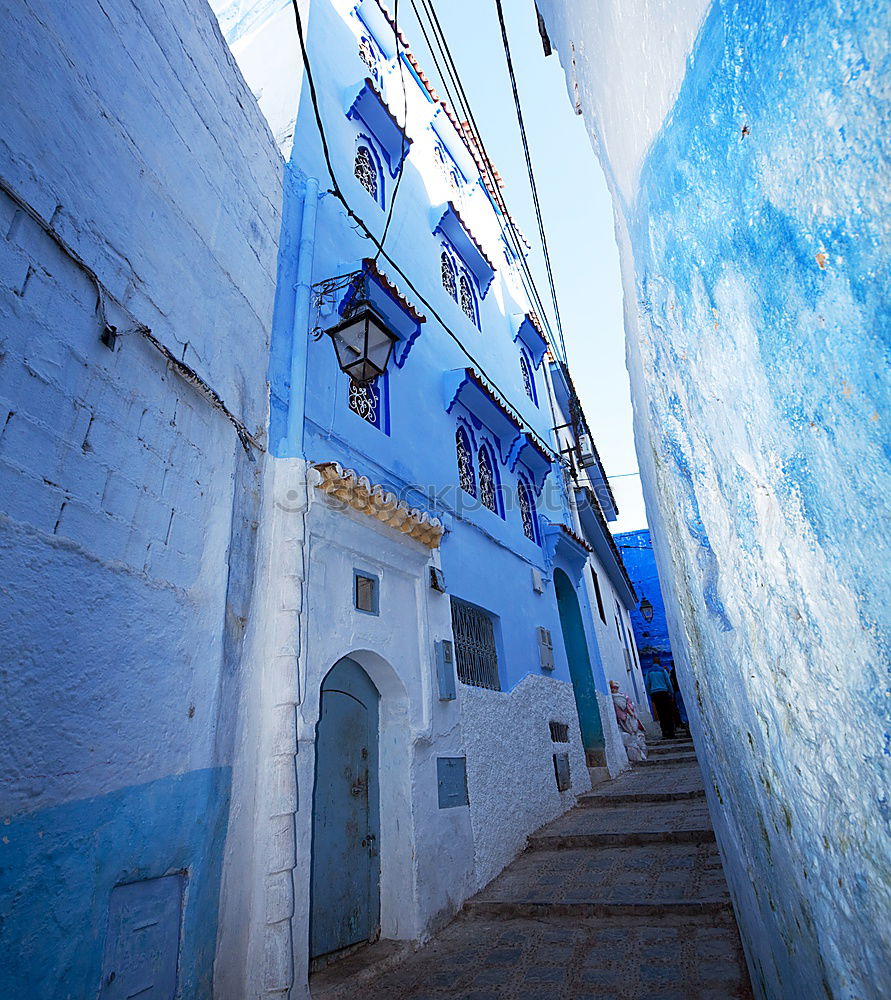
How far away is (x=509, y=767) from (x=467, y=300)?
7338 mm

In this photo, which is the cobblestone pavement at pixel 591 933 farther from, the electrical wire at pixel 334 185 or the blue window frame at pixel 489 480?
the electrical wire at pixel 334 185

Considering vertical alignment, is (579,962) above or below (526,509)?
below

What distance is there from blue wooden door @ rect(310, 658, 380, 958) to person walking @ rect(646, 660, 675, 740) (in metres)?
15.2

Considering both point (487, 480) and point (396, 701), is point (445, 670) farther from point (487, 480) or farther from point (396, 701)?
point (487, 480)

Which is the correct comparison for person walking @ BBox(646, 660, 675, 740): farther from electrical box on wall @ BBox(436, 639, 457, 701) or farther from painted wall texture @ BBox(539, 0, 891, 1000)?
painted wall texture @ BBox(539, 0, 891, 1000)

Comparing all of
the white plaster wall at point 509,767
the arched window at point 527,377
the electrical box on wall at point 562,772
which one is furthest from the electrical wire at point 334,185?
the electrical box on wall at point 562,772

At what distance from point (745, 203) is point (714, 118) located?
250 millimetres

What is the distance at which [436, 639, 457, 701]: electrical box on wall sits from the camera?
5.19 meters

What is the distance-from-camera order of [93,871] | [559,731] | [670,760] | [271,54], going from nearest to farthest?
[93,871], [271,54], [559,731], [670,760]

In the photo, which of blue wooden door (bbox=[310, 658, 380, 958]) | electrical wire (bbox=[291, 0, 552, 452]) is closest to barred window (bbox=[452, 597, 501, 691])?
blue wooden door (bbox=[310, 658, 380, 958])

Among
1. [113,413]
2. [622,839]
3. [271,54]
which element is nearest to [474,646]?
[622,839]

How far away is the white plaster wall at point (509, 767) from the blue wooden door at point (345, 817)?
1225mm

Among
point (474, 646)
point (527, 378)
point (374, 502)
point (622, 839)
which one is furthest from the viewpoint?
point (527, 378)

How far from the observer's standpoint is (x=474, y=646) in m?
6.57
